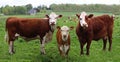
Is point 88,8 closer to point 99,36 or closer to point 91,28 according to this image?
point 99,36

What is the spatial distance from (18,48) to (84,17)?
3.89 m

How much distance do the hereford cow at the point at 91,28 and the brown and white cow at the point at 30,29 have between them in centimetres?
122

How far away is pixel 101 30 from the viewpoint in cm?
1452

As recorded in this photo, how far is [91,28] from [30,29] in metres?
2.59

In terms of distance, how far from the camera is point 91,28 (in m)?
13.6

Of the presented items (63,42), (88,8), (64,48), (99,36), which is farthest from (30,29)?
(88,8)

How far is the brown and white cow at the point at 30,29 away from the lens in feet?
45.6

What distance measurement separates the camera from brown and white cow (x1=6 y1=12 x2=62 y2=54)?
1390 cm

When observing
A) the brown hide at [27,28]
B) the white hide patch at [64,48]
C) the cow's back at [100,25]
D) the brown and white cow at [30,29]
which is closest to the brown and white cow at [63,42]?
the white hide patch at [64,48]

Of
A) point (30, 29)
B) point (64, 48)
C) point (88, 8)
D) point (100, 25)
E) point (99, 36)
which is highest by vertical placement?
point (100, 25)

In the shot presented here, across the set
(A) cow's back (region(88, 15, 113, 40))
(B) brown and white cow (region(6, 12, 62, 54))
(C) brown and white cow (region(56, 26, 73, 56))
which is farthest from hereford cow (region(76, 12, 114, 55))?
(B) brown and white cow (region(6, 12, 62, 54))

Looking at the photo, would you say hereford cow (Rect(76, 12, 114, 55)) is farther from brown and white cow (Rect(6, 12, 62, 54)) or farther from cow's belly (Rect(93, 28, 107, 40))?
brown and white cow (Rect(6, 12, 62, 54))

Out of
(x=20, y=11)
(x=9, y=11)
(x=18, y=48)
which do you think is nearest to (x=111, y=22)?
(x=18, y=48)

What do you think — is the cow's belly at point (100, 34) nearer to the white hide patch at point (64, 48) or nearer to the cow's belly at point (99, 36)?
the cow's belly at point (99, 36)
